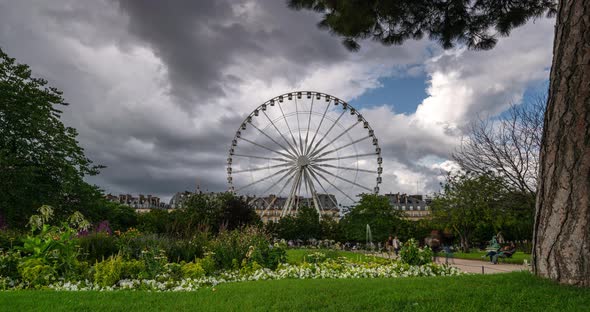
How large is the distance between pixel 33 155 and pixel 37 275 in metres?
13.7

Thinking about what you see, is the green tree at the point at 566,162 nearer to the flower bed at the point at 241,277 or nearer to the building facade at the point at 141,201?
the flower bed at the point at 241,277

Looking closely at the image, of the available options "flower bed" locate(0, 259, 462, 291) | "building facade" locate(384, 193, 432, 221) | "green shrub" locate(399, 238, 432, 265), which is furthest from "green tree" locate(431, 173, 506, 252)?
"building facade" locate(384, 193, 432, 221)

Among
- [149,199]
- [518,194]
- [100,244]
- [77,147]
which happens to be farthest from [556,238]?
[149,199]

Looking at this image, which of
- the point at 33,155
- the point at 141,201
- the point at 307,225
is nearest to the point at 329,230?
the point at 307,225

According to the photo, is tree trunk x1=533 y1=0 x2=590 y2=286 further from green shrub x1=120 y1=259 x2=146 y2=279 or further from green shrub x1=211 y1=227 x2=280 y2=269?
green shrub x1=120 y1=259 x2=146 y2=279

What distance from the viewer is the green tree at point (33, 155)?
1820 cm

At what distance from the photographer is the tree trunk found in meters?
5.27

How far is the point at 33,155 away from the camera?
2034 centimetres

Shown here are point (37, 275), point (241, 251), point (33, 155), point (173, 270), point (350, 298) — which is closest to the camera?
point (350, 298)

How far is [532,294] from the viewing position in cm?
523

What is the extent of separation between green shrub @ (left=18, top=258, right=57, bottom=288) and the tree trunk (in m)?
8.47

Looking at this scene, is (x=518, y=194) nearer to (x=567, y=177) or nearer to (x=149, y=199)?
(x=567, y=177)

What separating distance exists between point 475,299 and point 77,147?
2094 cm

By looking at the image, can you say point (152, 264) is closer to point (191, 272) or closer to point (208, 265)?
point (191, 272)
